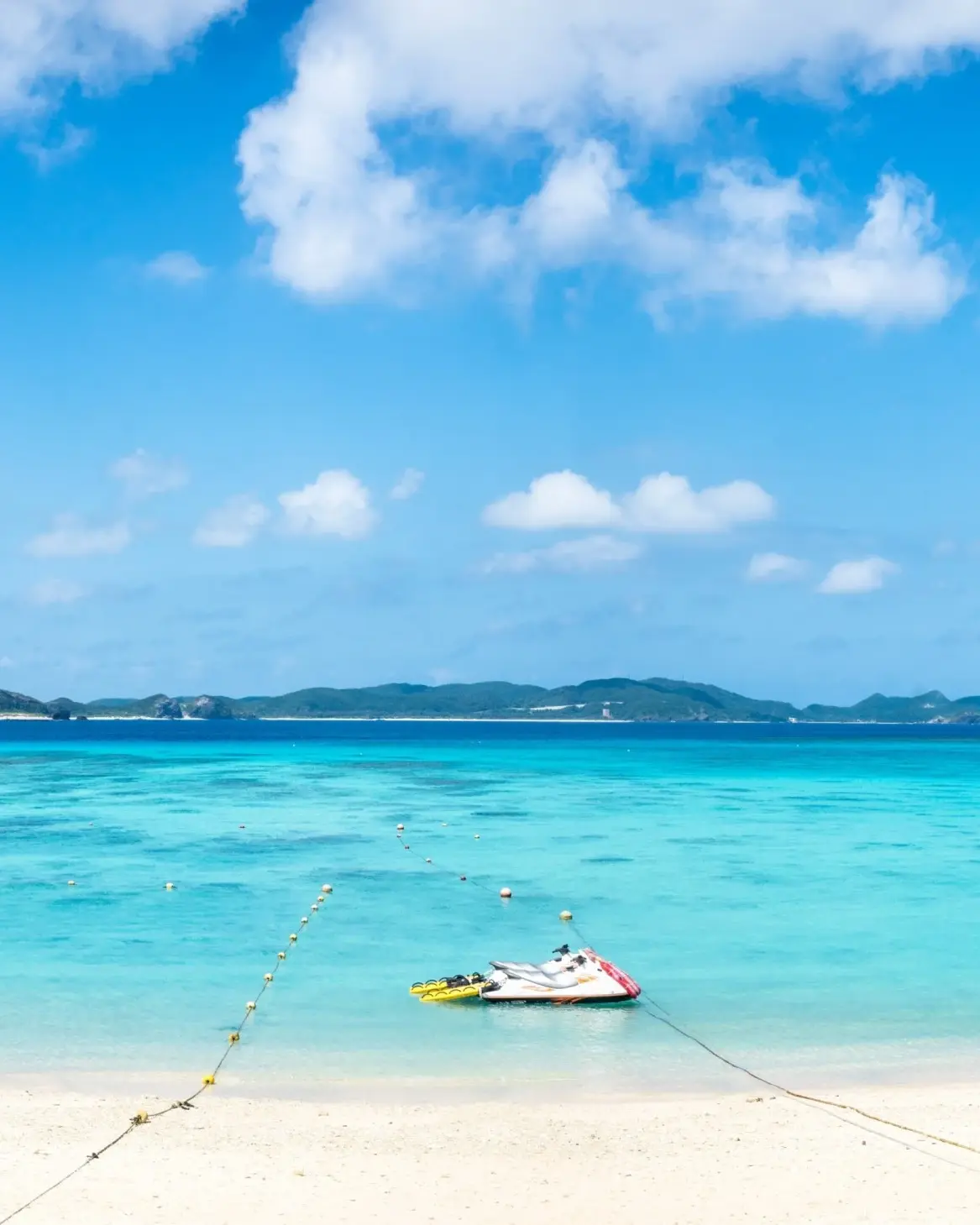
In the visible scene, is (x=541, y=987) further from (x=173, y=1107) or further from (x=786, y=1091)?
(x=173, y=1107)

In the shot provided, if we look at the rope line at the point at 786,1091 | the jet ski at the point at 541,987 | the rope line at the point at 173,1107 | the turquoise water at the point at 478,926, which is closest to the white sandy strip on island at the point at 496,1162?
the rope line at the point at 173,1107

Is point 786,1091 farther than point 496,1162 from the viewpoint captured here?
Yes

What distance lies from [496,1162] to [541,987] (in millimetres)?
8264

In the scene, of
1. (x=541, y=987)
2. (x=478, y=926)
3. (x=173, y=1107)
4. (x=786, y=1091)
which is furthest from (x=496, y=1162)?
(x=478, y=926)

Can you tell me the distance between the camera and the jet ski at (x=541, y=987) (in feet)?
75.7

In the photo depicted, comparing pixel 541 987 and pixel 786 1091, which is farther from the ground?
pixel 541 987

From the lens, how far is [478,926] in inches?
1243

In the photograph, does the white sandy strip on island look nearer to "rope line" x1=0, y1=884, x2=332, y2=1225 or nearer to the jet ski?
"rope line" x1=0, y1=884, x2=332, y2=1225

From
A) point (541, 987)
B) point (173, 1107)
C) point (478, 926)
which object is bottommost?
point (173, 1107)

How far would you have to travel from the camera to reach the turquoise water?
20.8 meters

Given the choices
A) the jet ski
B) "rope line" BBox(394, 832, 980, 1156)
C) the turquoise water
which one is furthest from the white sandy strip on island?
the jet ski

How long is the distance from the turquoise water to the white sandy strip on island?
1.99 m

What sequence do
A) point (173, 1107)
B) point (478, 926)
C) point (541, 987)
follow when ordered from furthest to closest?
point (478, 926), point (541, 987), point (173, 1107)

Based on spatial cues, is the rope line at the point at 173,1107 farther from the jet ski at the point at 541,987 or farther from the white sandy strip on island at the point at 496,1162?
the jet ski at the point at 541,987
